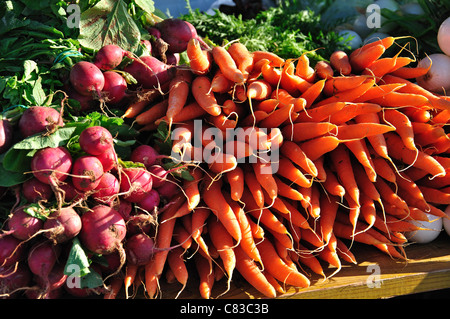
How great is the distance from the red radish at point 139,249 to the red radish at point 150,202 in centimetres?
12

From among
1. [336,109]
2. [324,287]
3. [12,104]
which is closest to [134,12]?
[12,104]

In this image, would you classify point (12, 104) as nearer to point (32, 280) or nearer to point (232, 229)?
point (32, 280)

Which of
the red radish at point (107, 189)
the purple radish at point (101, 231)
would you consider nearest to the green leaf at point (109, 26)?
the red radish at point (107, 189)

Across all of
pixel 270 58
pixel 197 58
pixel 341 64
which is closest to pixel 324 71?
pixel 341 64

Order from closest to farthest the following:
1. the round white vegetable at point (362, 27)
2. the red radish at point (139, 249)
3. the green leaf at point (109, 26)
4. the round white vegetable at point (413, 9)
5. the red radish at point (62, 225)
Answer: the red radish at point (62, 225)
the red radish at point (139, 249)
the green leaf at point (109, 26)
the round white vegetable at point (413, 9)
the round white vegetable at point (362, 27)

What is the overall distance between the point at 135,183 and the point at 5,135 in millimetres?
529

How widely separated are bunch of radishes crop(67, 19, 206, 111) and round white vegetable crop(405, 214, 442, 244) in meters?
1.50

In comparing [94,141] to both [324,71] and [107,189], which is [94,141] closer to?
[107,189]

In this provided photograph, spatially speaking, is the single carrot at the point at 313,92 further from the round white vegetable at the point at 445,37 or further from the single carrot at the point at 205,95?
the round white vegetable at the point at 445,37

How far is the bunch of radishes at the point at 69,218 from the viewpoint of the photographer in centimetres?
148

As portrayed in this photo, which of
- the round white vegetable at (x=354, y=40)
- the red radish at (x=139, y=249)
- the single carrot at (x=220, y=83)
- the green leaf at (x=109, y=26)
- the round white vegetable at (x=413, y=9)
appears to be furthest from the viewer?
the round white vegetable at (x=354, y=40)

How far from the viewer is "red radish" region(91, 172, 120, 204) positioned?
1.58 metres

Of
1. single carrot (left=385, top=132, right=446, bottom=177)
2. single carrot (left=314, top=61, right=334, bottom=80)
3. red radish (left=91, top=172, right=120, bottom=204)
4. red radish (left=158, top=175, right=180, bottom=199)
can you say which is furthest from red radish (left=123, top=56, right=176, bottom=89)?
single carrot (left=385, top=132, right=446, bottom=177)

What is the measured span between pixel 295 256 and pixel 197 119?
811mm
